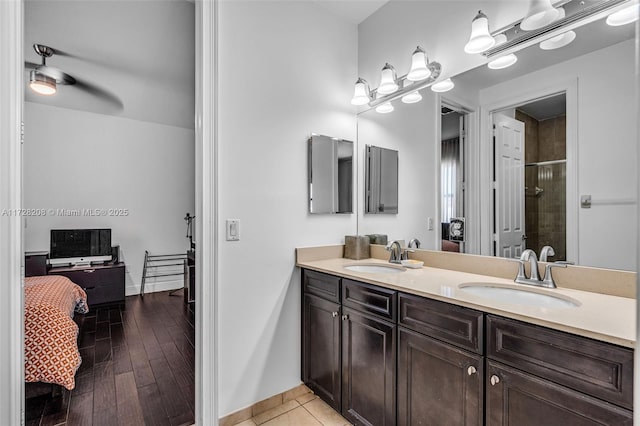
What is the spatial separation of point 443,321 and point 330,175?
1295mm

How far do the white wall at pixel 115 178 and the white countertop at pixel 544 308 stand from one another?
4157 millimetres

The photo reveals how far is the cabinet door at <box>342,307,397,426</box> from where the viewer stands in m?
1.45

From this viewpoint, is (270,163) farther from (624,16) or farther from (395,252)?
(624,16)

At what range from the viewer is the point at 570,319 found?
0.94m

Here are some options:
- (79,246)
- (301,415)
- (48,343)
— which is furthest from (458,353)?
(79,246)

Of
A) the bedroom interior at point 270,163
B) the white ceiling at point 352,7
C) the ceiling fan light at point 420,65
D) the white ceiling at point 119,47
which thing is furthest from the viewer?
the white ceiling at point 352,7

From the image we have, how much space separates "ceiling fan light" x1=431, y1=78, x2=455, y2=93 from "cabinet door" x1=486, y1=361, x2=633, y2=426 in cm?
149

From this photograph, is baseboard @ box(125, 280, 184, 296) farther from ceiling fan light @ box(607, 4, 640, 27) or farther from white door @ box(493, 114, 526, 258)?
ceiling fan light @ box(607, 4, 640, 27)

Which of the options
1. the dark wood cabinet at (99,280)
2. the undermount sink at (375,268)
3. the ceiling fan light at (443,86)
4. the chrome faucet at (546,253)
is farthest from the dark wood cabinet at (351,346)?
the dark wood cabinet at (99,280)

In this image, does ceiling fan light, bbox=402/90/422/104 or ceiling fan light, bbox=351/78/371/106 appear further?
ceiling fan light, bbox=351/78/371/106

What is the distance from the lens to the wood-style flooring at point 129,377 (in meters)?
1.86

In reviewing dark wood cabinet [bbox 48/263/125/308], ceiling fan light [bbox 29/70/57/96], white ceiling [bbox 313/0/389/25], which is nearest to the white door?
white ceiling [bbox 313/0/389/25]

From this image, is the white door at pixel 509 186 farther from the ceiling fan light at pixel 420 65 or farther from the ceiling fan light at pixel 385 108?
the ceiling fan light at pixel 385 108

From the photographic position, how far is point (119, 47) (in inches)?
100
